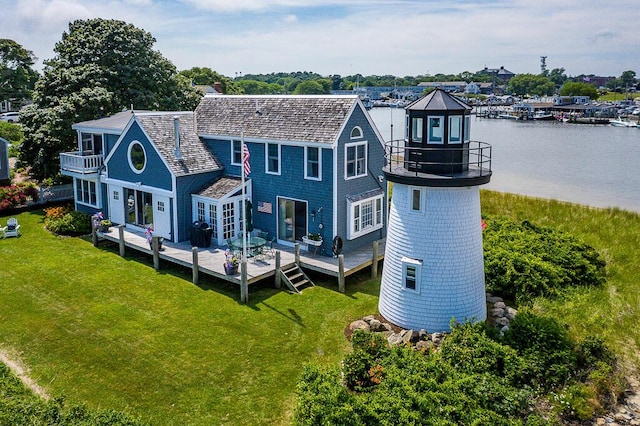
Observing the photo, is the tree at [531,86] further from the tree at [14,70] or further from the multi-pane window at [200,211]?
the multi-pane window at [200,211]

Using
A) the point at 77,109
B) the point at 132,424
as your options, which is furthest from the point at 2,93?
the point at 132,424

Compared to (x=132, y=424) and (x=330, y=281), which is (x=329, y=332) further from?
(x=132, y=424)

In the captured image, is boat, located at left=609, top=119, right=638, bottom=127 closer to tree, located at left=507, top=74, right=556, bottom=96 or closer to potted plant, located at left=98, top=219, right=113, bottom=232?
tree, located at left=507, top=74, right=556, bottom=96

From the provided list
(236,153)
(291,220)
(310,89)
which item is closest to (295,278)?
(291,220)

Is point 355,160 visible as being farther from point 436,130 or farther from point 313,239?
point 436,130

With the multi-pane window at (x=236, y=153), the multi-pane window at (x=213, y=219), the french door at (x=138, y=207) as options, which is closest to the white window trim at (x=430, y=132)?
the multi-pane window at (x=213, y=219)
